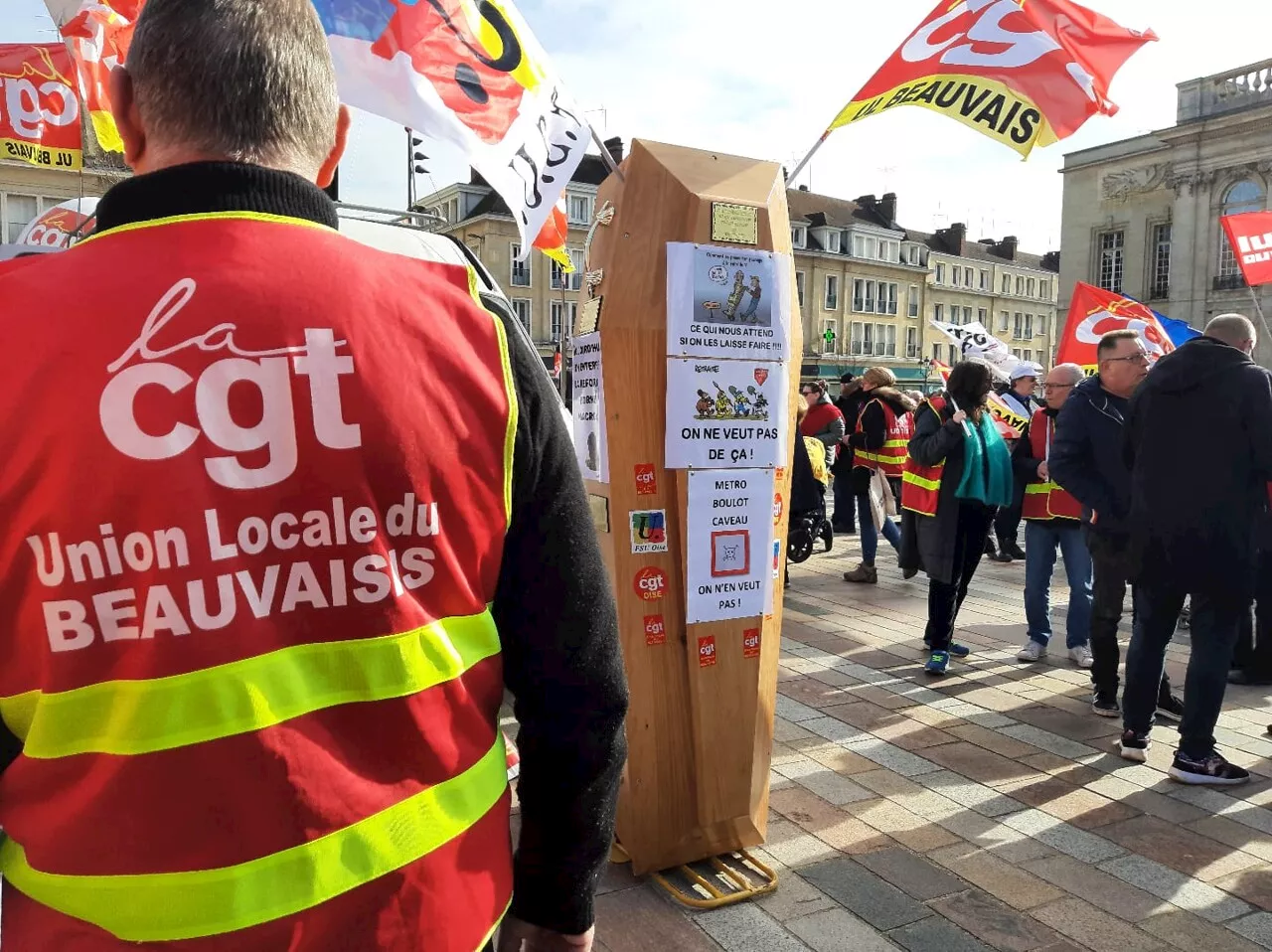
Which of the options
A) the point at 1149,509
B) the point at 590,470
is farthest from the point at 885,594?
the point at 590,470

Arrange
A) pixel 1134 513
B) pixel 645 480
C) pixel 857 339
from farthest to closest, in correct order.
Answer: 1. pixel 857 339
2. pixel 1134 513
3. pixel 645 480

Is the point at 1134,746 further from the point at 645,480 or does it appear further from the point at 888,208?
the point at 888,208

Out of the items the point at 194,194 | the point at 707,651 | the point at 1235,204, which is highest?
the point at 1235,204

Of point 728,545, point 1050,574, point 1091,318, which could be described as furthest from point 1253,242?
point 728,545

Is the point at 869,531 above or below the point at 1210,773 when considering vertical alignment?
above

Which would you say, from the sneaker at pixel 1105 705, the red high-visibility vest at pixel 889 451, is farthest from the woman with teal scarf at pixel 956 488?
the red high-visibility vest at pixel 889 451

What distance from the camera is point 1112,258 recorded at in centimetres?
3803

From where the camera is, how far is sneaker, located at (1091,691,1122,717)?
209 inches

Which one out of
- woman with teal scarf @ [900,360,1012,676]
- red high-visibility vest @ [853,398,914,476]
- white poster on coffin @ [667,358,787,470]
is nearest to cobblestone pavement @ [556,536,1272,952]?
woman with teal scarf @ [900,360,1012,676]

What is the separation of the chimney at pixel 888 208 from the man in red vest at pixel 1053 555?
65.8 meters

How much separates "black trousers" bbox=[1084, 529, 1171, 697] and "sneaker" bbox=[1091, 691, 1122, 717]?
2cm

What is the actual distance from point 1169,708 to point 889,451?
4.01 meters

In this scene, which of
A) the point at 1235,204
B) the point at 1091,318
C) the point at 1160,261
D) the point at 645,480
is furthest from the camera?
the point at 1160,261

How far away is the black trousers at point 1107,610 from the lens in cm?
533
